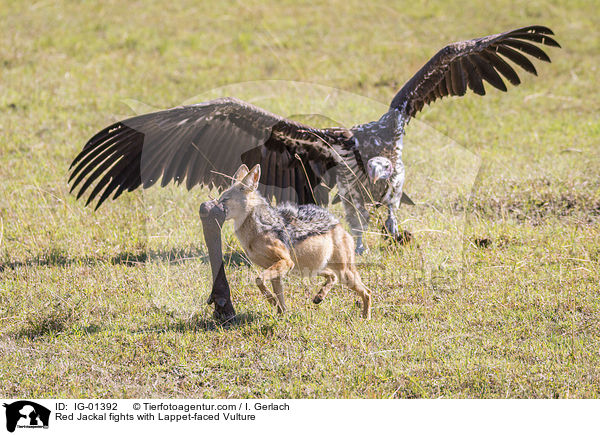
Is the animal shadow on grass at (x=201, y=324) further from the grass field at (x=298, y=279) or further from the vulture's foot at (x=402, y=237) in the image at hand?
the vulture's foot at (x=402, y=237)

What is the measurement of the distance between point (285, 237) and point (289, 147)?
4.42 feet

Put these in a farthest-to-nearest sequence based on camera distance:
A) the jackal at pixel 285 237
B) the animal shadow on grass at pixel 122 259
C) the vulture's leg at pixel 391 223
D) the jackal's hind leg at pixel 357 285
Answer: the animal shadow on grass at pixel 122 259 → the vulture's leg at pixel 391 223 → the jackal's hind leg at pixel 357 285 → the jackal at pixel 285 237

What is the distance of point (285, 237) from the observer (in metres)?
4.96

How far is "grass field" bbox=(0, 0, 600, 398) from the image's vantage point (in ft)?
15.5

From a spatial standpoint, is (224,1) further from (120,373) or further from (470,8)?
(120,373)

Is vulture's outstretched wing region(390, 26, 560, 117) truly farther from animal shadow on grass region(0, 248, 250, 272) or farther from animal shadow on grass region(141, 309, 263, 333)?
animal shadow on grass region(141, 309, 263, 333)

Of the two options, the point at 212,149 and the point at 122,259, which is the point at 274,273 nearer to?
the point at 212,149

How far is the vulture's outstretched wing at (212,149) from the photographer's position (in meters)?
5.68

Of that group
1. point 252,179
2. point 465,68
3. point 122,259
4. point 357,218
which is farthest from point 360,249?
point 122,259

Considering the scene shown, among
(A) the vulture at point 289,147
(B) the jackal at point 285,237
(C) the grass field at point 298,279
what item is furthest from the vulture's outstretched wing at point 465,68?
(B) the jackal at point 285,237

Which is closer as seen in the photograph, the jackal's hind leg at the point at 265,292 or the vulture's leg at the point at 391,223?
the jackal's hind leg at the point at 265,292
